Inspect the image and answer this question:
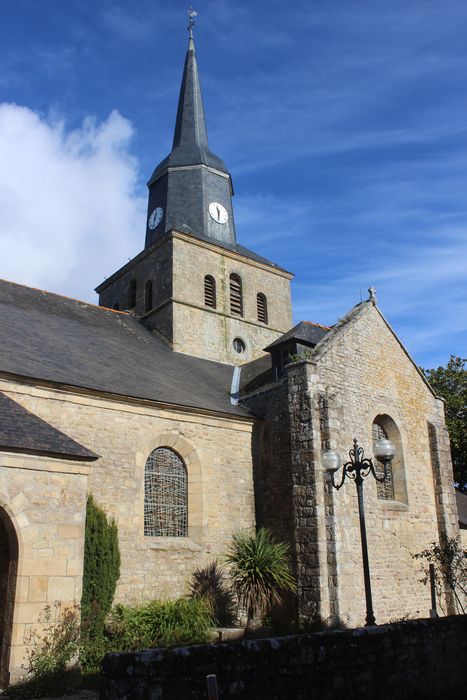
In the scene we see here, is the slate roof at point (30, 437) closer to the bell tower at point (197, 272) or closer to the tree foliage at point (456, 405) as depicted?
the bell tower at point (197, 272)

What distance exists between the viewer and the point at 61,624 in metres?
9.14

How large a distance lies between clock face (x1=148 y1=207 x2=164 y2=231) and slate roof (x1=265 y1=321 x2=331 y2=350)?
831cm

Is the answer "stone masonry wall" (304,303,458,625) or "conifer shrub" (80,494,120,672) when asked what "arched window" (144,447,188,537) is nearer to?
"conifer shrub" (80,494,120,672)

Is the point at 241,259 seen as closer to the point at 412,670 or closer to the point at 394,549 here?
the point at 394,549

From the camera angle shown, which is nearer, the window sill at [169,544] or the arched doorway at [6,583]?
the arched doorway at [6,583]

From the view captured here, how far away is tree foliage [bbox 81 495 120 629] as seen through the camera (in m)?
11.0

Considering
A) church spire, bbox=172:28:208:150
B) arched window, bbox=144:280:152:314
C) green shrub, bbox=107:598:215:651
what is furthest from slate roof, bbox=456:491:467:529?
church spire, bbox=172:28:208:150

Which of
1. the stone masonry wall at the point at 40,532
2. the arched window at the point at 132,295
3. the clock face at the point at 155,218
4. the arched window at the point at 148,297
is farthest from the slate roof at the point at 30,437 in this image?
the clock face at the point at 155,218

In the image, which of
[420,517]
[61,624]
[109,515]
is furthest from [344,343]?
[61,624]

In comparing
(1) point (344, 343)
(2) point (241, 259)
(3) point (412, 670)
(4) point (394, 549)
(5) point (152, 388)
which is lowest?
(3) point (412, 670)

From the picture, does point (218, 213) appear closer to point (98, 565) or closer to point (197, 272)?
point (197, 272)

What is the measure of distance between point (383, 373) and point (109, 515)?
8078mm

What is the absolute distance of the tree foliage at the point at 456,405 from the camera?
82.8 feet

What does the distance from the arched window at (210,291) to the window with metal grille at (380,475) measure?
26.7 ft
